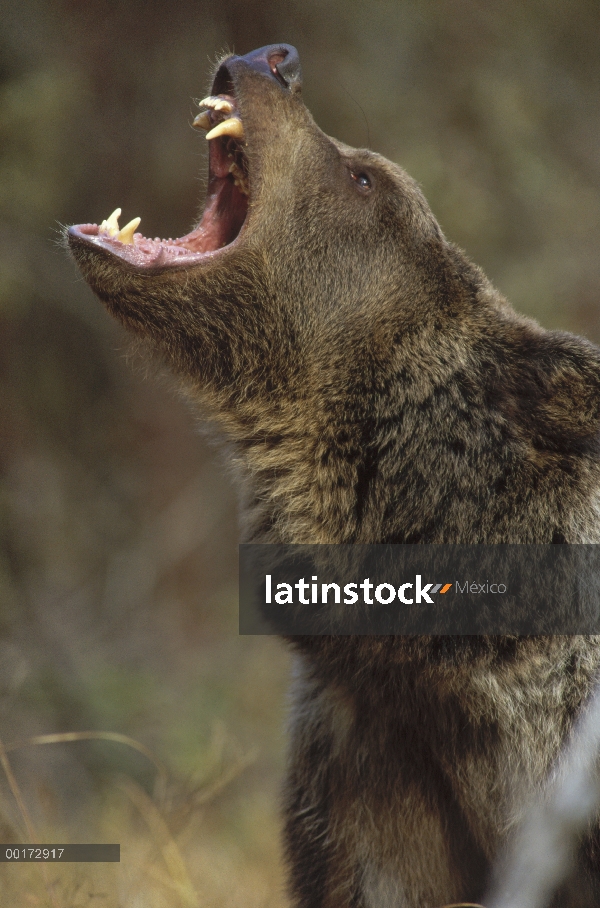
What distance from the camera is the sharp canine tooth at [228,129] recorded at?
9.68ft

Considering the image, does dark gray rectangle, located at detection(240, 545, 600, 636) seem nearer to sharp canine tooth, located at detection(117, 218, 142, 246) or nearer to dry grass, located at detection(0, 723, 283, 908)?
dry grass, located at detection(0, 723, 283, 908)

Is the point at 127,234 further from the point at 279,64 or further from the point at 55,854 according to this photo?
the point at 55,854

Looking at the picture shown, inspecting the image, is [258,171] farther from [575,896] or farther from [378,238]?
[575,896]

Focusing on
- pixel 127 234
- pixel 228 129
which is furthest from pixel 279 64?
pixel 127 234

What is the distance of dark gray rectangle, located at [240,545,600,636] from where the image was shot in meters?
2.59

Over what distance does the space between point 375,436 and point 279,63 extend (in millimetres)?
1244

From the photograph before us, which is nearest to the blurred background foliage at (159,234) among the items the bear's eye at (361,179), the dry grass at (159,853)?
the dry grass at (159,853)

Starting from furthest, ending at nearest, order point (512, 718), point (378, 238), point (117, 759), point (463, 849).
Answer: point (117, 759)
point (378, 238)
point (463, 849)
point (512, 718)

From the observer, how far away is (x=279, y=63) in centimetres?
301

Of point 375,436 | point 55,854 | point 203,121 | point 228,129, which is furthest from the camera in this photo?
point 55,854

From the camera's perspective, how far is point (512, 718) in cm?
260

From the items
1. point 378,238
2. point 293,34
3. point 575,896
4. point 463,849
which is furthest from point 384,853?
point 293,34

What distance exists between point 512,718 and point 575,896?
52cm

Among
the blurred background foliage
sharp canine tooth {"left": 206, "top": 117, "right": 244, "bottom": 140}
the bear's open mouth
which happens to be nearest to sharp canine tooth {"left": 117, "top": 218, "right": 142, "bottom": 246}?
the bear's open mouth
